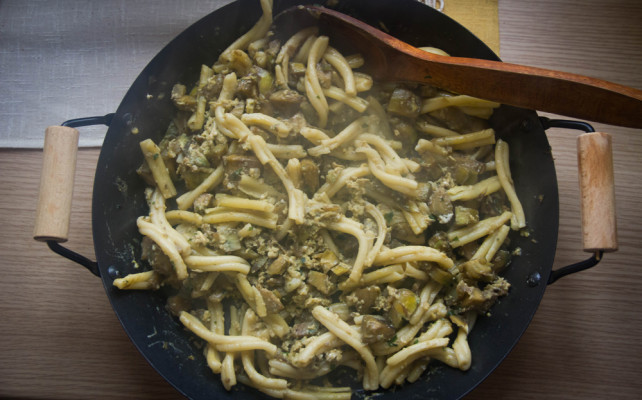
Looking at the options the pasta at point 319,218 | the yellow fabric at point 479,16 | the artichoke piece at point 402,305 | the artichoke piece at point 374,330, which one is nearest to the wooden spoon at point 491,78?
the pasta at point 319,218

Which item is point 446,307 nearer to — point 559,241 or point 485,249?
point 485,249

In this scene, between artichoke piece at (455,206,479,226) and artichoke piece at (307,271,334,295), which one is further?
artichoke piece at (455,206,479,226)

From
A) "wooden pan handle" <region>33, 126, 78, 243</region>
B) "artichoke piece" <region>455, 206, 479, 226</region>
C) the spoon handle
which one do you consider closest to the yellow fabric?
the spoon handle

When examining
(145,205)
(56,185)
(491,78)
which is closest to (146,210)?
(145,205)

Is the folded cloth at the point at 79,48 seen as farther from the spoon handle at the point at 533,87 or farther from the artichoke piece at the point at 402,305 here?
the artichoke piece at the point at 402,305

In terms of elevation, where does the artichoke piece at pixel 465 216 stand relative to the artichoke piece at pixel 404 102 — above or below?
below

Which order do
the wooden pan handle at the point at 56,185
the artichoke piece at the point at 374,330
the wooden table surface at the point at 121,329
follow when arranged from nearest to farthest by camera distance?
the wooden pan handle at the point at 56,185 < the artichoke piece at the point at 374,330 < the wooden table surface at the point at 121,329

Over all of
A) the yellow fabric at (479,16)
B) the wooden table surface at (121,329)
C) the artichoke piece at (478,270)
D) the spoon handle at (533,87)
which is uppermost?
the yellow fabric at (479,16)

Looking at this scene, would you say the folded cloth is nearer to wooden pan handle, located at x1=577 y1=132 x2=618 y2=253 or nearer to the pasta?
the pasta

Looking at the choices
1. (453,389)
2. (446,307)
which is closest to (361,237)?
(446,307)
